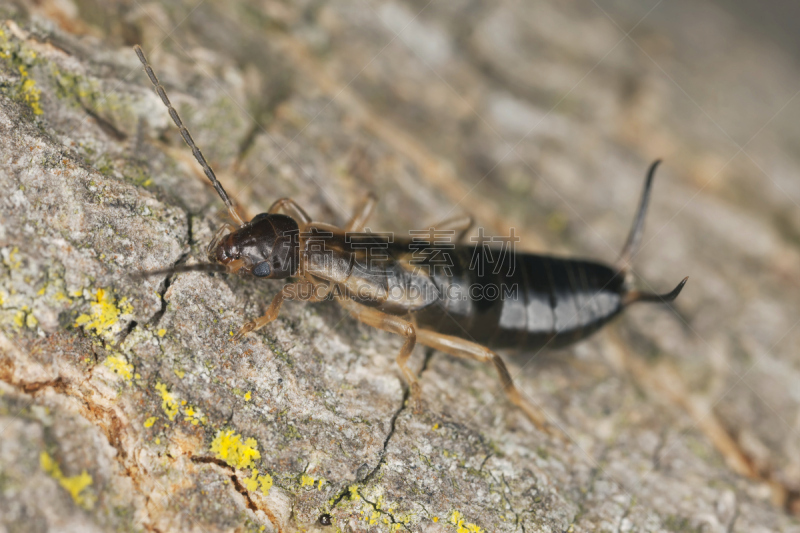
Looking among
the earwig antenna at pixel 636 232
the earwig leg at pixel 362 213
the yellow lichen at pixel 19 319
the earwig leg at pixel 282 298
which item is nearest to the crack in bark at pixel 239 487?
the earwig leg at pixel 282 298

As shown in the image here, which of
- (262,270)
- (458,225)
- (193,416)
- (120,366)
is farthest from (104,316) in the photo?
(458,225)

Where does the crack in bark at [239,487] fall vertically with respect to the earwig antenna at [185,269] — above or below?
below

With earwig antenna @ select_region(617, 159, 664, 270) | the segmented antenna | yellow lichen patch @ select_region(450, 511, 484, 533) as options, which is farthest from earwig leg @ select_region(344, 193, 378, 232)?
yellow lichen patch @ select_region(450, 511, 484, 533)

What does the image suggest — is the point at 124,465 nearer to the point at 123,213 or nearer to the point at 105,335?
the point at 105,335

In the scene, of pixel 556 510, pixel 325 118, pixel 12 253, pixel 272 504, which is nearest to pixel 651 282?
pixel 556 510

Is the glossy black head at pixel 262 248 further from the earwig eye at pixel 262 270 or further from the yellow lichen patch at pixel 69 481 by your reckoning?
the yellow lichen patch at pixel 69 481
